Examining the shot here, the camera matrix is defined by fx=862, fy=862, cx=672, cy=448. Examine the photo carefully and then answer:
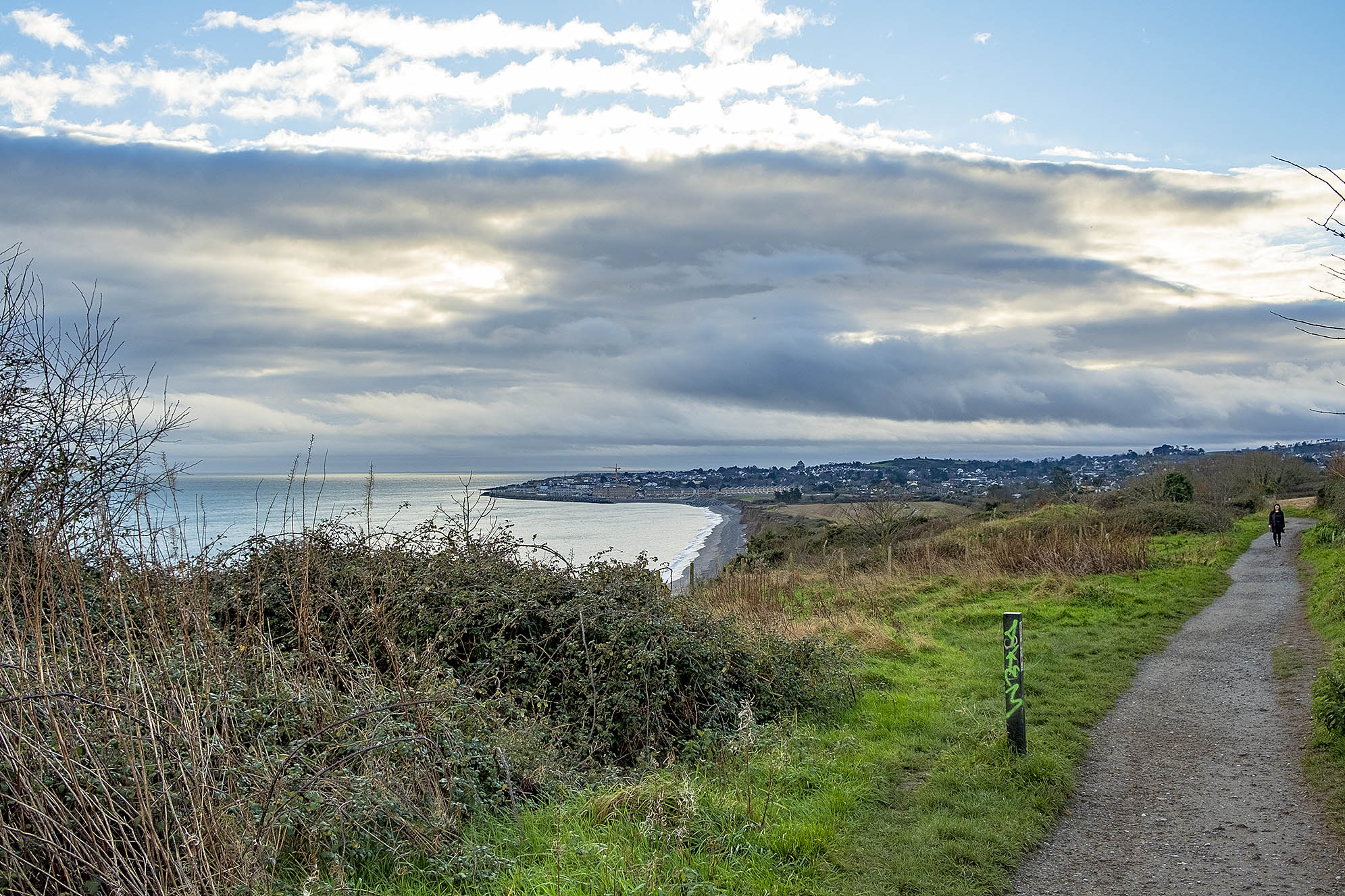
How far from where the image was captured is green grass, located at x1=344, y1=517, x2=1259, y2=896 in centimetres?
512

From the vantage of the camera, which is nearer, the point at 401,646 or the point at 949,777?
the point at 949,777

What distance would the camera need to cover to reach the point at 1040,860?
5797 millimetres

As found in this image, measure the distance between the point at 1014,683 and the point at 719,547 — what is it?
63111 millimetres

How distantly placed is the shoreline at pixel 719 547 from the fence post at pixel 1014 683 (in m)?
18.2

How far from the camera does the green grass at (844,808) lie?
202 inches

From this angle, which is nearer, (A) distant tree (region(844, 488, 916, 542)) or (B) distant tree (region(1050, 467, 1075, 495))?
(A) distant tree (region(844, 488, 916, 542))

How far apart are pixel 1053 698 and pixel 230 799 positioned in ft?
28.4

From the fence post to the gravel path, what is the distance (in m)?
0.60

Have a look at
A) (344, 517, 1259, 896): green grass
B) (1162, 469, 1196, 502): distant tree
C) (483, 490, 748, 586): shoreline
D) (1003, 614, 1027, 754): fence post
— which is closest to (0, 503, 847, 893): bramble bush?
(344, 517, 1259, 896): green grass

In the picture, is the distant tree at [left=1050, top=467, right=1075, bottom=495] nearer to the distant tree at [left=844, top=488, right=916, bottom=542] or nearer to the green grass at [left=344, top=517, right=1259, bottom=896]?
the distant tree at [left=844, top=488, right=916, bottom=542]

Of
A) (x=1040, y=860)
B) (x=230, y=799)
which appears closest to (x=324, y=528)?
(x=230, y=799)

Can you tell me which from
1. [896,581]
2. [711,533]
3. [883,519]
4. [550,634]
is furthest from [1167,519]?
[711,533]

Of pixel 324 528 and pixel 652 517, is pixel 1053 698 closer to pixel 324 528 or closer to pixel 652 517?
pixel 324 528

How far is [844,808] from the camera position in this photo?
645 centimetres
